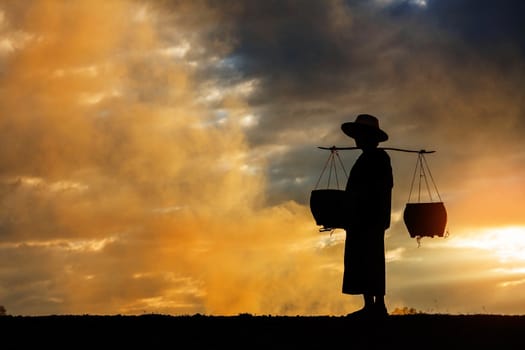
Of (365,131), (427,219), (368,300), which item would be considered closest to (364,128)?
(365,131)

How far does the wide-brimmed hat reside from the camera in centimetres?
1491

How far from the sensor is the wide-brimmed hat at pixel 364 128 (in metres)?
14.9

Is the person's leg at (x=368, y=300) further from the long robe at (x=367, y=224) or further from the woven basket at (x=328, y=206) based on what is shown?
the woven basket at (x=328, y=206)

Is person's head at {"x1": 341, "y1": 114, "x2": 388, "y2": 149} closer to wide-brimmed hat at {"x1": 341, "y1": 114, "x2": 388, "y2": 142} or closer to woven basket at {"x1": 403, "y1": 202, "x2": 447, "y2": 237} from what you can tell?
wide-brimmed hat at {"x1": 341, "y1": 114, "x2": 388, "y2": 142}

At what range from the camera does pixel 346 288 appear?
1487 centimetres

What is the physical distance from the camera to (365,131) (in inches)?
591

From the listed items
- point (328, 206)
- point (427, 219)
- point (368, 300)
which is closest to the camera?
point (328, 206)

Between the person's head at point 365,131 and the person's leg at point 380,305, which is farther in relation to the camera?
the person's head at point 365,131
